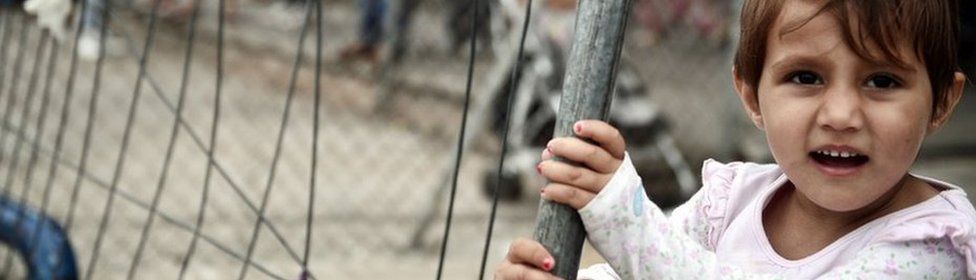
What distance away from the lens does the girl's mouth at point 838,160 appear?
4.93ft

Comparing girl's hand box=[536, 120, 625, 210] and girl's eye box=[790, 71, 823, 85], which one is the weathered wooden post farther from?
girl's eye box=[790, 71, 823, 85]

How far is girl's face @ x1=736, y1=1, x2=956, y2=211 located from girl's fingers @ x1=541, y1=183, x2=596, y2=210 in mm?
242

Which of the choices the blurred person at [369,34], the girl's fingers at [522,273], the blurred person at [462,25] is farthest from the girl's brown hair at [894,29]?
the blurred person at [369,34]

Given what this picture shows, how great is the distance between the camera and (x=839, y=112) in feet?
4.82

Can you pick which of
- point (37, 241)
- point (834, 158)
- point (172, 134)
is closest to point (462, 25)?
point (37, 241)

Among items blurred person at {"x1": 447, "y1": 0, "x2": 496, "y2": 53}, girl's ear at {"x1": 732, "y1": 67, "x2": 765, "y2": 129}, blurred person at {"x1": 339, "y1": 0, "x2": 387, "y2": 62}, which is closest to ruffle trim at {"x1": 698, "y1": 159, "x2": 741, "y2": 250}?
girl's ear at {"x1": 732, "y1": 67, "x2": 765, "y2": 129}

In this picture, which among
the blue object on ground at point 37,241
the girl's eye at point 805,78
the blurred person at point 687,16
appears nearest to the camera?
the girl's eye at point 805,78

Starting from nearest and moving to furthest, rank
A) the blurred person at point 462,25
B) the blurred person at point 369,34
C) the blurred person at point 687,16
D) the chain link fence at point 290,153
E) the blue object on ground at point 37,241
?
the blue object on ground at point 37,241 < the chain link fence at point 290,153 < the blurred person at point 462,25 < the blurred person at point 687,16 < the blurred person at point 369,34

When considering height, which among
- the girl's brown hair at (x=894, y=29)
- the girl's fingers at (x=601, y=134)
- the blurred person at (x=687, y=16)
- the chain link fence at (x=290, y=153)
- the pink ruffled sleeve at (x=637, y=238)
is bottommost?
the chain link fence at (x=290, y=153)

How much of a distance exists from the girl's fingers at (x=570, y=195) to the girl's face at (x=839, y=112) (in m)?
0.24

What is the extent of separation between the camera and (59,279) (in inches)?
131

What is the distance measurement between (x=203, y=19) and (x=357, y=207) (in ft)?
14.1

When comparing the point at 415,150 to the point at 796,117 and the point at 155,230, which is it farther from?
the point at 796,117

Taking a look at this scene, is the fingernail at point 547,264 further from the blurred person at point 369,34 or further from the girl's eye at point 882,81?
the blurred person at point 369,34
